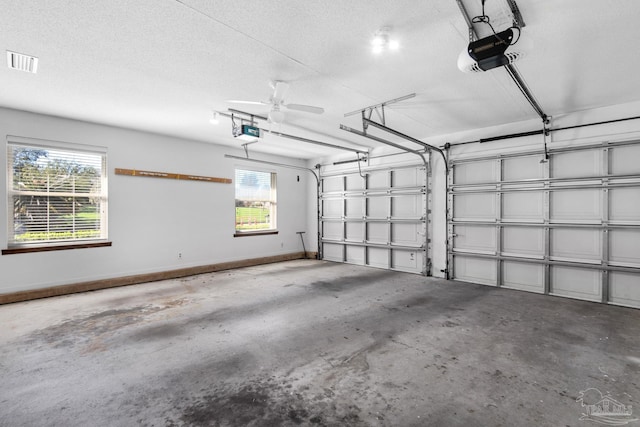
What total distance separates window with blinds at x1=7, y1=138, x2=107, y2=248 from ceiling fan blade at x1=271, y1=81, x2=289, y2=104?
12.1ft

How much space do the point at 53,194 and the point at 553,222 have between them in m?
7.96

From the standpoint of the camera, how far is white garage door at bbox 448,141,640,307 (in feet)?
14.1

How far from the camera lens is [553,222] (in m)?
4.85

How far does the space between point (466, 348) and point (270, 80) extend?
138 inches

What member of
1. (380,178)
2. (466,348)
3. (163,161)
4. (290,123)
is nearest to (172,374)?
(466,348)

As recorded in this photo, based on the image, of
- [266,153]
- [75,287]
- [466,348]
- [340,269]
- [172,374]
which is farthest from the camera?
[266,153]

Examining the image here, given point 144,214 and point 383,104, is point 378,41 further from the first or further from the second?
point 144,214

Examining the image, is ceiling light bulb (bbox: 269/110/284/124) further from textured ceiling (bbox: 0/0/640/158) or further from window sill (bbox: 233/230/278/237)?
window sill (bbox: 233/230/278/237)

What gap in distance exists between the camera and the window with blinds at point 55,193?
4.55 m

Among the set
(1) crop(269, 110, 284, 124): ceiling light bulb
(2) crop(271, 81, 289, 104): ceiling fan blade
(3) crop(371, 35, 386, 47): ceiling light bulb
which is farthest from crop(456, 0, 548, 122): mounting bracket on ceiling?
(1) crop(269, 110, 284, 124): ceiling light bulb

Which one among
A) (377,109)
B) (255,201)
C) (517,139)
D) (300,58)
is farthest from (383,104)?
(255,201)

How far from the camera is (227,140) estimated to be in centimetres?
646

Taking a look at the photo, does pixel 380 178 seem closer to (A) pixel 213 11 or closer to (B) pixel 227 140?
(B) pixel 227 140

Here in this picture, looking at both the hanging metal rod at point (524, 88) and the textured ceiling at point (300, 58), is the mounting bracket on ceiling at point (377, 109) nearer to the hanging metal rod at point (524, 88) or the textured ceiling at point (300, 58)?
the textured ceiling at point (300, 58)
